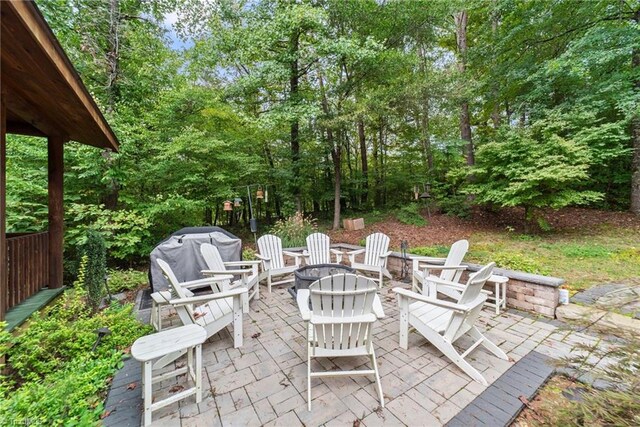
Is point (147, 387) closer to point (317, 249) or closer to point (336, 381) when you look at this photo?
point (336, 381)

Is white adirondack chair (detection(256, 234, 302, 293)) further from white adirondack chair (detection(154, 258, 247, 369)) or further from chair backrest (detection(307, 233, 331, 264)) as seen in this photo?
white adirondack chair (detection(154, 258, 247, 369))

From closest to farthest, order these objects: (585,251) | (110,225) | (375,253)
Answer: (375,253)
(585,251)
(110,225)

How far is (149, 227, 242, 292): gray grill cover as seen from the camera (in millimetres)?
3904

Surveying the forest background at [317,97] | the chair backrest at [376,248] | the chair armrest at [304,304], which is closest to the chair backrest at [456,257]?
the chair backrest at [376,248]

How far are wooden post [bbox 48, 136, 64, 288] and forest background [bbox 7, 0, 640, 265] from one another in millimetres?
1451

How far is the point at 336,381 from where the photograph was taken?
2098 mm

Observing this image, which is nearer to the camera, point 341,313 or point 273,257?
point 341,313

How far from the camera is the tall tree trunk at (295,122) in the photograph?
22.9 feet

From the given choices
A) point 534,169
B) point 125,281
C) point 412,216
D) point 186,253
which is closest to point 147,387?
point 186,253

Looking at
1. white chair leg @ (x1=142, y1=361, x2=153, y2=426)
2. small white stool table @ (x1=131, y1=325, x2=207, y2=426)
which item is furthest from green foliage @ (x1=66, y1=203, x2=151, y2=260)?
white chair leg @ (x1=142, y1=361, x2=153, y2=426)

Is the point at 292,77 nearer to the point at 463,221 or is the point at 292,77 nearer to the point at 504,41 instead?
the point at 504,41

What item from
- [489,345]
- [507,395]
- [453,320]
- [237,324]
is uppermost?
[453,320]

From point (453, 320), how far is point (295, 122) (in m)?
6.69

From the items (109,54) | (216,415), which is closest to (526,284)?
(216,415)
